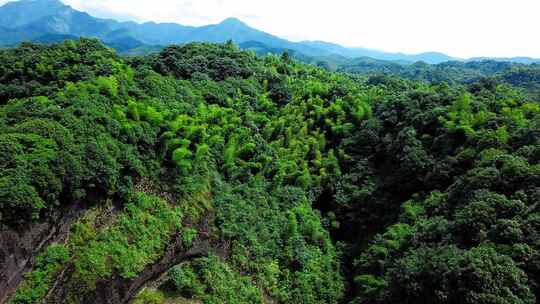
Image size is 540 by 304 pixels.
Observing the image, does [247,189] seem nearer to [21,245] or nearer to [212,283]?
[212,283]

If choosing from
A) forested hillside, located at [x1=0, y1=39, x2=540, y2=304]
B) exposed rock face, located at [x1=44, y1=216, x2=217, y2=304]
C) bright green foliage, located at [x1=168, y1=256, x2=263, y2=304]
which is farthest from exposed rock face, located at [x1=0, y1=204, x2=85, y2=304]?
bright green foliage, located at [x1=168, y1=256, x2=263, y2=304]

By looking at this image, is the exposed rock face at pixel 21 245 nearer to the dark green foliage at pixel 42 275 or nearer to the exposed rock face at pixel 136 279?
the dark green foliage at pixel 42 275

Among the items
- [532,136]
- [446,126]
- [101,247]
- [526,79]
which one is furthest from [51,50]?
[526,79]

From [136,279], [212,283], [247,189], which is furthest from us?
[247,189]

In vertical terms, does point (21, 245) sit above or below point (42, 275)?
above

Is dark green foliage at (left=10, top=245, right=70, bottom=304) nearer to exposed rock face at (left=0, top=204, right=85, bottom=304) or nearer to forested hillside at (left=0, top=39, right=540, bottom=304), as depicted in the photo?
forested hillside at (left=0, top=39, right=540, bottom=304)

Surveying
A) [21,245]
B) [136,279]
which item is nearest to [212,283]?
[136,279]

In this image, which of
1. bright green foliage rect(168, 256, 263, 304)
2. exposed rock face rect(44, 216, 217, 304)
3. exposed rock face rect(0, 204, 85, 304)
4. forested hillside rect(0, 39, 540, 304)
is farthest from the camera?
bright green foliage rect(168, 256, 263, 304)
